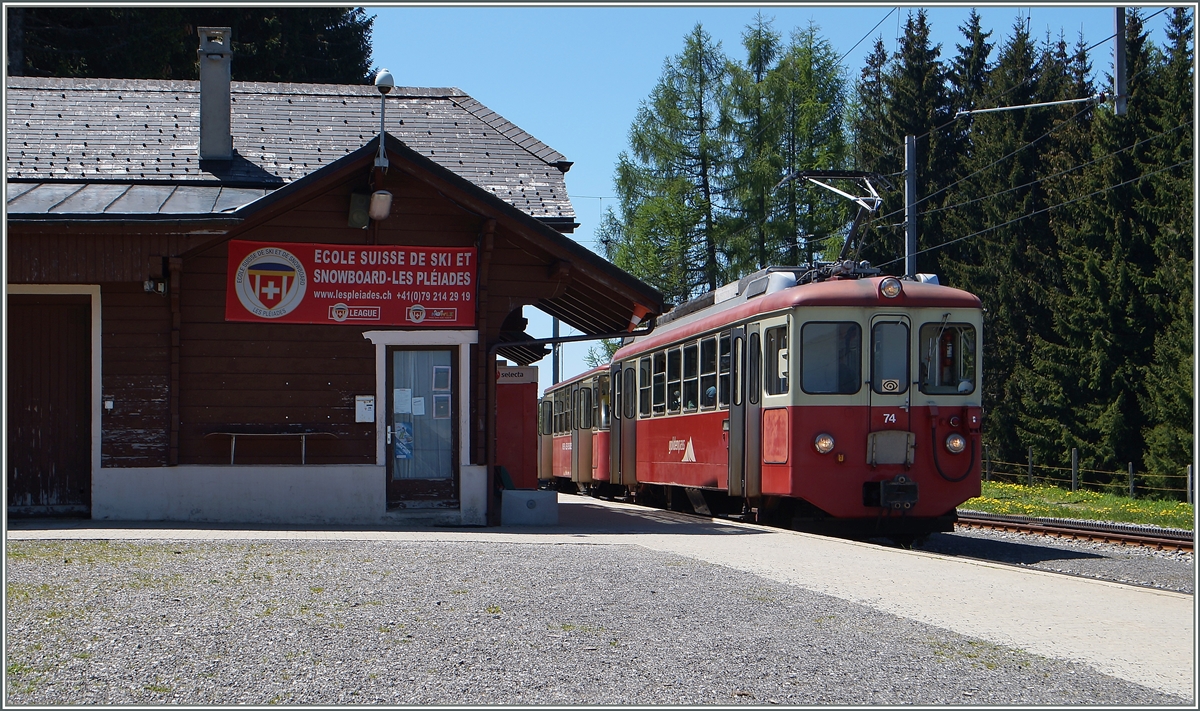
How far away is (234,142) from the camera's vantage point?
1700 cm

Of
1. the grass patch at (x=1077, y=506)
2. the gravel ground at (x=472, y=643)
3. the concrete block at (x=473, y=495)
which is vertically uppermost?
the concrete block at (x=473, y=495)

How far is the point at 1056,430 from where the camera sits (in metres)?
34.8

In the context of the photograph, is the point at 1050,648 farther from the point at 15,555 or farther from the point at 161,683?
the point at 15,555

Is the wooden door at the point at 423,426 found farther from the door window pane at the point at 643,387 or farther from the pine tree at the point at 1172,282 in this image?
the pine tree at the point at 1172,282

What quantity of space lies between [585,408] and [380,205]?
1137 cm

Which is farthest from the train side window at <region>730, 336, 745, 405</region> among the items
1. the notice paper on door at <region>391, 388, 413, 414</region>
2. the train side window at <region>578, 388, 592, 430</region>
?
the train side window at <region>578, 388, 592, 430</region>

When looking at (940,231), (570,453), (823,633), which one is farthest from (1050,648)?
(940,231)

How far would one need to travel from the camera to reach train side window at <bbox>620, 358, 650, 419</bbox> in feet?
66.1

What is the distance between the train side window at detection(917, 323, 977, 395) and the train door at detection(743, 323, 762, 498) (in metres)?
1.74

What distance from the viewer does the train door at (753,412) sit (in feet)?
47.1

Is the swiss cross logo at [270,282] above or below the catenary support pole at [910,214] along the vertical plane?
below

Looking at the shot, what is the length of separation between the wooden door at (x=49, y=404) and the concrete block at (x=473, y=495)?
160 inches

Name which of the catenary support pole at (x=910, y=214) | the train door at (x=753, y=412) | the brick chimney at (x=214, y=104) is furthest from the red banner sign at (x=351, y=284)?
the catenary support pole at (x=910, y=214)

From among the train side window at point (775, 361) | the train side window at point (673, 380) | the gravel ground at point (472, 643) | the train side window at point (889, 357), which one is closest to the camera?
the gravel ground at point (472, 643)
